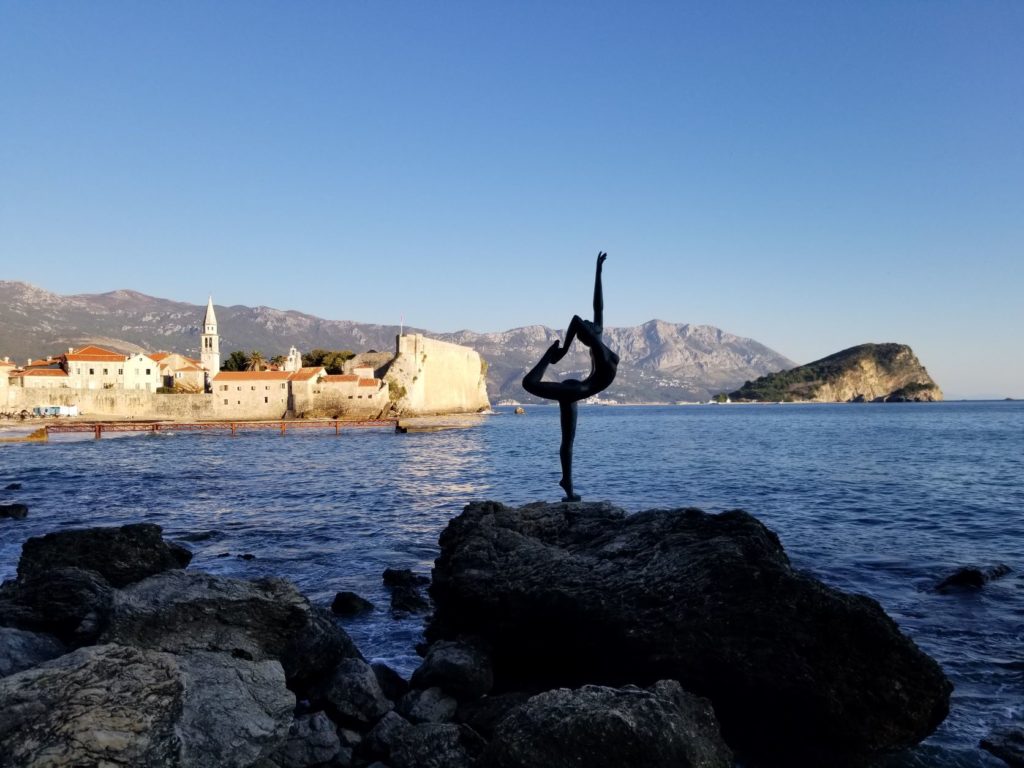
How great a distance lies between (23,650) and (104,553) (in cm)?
377

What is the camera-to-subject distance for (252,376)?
70.6m

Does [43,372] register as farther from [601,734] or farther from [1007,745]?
[1007,745]

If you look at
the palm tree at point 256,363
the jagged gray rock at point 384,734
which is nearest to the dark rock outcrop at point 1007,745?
the jagged gray rock at point 384,734

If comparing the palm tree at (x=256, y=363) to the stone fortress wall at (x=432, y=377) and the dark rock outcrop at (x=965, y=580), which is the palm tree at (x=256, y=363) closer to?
the stone fortress wall at (x=432, y=377)

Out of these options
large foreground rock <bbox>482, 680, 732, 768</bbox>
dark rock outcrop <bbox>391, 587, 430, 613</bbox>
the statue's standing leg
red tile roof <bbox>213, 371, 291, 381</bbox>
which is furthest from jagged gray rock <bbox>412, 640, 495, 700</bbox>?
red tile roof <bbox>213, 371, 291, 381</bbox>

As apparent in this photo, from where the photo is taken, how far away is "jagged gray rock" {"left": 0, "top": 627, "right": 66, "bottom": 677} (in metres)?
4.93

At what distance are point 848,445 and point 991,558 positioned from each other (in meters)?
33.2

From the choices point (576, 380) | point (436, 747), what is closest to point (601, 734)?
point (436, 747)

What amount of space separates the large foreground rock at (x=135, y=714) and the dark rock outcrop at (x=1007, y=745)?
5.26 m

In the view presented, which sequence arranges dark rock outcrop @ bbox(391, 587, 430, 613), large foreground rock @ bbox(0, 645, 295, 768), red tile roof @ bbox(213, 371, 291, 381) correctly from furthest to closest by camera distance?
red tile roof @ bbox(213, 371, 291, 381), dark rock outcrop @ bbox(391, 587, 430, 613), large foreground rock @ bbox(0, 645, 295, 768)

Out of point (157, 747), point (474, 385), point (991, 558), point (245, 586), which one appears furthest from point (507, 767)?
point (474, 385)

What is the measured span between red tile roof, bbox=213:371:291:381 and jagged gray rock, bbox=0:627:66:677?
6870 centimetres

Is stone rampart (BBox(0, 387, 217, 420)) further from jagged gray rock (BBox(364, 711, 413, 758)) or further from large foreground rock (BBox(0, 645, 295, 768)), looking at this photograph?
large foreground rock (BBox(0, 645, 295, 768))

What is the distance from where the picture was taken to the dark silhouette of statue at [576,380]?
9000 mm
